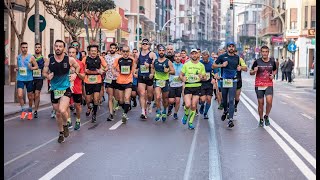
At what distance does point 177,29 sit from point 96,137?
128226 mm

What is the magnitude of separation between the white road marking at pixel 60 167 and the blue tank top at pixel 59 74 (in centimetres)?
210

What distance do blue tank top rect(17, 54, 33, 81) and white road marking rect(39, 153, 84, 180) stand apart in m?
6.30

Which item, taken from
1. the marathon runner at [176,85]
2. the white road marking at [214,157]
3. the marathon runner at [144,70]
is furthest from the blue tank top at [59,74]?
the marathon runner at [176,85]

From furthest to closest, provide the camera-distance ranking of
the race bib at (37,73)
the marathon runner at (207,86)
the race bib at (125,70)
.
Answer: the race bib at (37,73) < the race bib at (125,70) < the marathon runner at (207,86)

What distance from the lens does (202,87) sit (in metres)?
15.4

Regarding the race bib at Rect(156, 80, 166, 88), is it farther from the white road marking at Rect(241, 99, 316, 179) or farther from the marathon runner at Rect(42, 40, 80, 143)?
the marathon runner at Rect(42, 40, 80, 143)

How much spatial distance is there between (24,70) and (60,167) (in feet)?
24.6

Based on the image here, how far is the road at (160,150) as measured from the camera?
851cm

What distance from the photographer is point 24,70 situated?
627 inches

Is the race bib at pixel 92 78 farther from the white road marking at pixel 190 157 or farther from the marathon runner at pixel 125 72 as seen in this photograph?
the white road marking at pixel 190 157

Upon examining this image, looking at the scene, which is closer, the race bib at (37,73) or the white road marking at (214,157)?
the white road marking at (214,157)

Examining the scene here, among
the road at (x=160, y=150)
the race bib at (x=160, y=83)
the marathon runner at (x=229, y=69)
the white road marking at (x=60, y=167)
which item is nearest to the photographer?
the white road marking at (x=60, y=167)

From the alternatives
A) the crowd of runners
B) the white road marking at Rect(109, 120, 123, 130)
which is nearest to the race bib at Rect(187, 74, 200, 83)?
the crowd of runners

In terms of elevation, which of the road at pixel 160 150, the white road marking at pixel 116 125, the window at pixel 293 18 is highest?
the window at pixel 293 18
